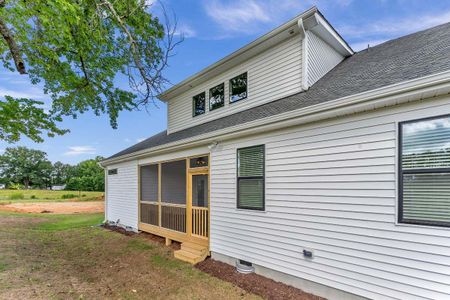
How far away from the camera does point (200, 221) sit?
761 cm

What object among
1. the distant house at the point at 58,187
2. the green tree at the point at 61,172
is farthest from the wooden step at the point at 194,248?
the green tree at the point at 61,172

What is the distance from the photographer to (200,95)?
Answer: 9.80 meters

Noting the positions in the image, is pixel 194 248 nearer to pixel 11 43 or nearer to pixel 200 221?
pixel 200 221

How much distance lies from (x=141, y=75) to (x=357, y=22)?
964 cm

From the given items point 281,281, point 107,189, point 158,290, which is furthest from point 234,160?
point 107,189

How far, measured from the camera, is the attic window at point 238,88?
8.07 metres

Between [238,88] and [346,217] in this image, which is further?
[238,88]

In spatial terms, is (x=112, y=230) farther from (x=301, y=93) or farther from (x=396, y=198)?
(x=396, y=198)

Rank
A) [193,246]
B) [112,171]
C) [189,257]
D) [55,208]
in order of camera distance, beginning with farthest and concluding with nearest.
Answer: [55,208] → [112,171] → [193,246] → [189,257]

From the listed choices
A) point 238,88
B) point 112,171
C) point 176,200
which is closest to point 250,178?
point 238,88

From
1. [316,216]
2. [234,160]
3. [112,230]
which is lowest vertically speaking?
[112,230]

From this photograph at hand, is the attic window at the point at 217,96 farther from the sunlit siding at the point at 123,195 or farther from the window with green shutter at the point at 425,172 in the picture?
the window with green shutter at the point at 425,172

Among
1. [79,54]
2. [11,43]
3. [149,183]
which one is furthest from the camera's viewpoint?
[149,183]

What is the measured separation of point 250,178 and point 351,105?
2733 mm
